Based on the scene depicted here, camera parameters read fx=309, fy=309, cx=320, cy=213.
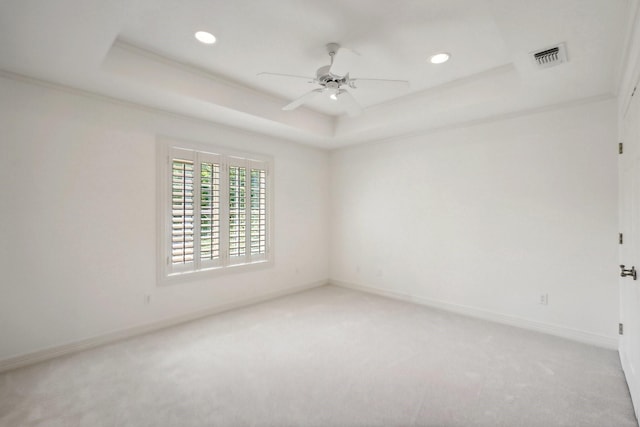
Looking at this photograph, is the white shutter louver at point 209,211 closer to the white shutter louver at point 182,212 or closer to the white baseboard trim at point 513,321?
the white shutter louver at point 182,212

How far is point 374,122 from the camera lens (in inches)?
165

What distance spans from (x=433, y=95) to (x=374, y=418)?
3.29 metres

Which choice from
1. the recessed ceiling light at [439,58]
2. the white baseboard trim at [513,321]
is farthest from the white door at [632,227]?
the recessed ceiling light at [439,58]

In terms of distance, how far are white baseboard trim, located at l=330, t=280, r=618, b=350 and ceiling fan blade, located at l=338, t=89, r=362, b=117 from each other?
9.20ft

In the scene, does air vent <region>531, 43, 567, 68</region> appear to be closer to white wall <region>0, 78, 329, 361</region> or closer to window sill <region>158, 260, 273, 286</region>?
white wall <region>0, 78, 329, 361</region>

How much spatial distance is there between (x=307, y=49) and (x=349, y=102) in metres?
0.60

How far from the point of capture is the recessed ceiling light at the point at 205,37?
248cm

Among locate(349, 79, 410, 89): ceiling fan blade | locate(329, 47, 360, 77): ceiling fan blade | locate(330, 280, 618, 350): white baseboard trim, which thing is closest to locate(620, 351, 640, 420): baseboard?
locate(330, 280, 618, 350): white baseboard trim

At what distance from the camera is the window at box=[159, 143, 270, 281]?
11.8 ft

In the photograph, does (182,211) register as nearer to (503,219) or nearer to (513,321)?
(503,219)

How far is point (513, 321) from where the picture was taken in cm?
358

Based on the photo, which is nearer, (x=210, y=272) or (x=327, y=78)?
(x=327, y=78)

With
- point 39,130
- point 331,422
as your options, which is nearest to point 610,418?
point 331,422

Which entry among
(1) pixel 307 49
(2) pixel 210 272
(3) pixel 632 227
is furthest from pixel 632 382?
(2) pixel 210 272
